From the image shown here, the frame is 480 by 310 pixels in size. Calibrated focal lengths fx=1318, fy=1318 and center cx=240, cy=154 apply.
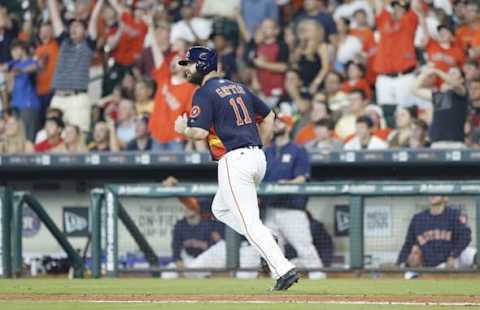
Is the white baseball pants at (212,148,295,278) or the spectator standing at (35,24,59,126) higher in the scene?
the spectator standing at (35,24,59,126)

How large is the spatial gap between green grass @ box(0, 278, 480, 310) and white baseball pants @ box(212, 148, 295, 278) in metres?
0.37

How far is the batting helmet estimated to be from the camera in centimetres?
966

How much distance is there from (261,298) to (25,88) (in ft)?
29.4

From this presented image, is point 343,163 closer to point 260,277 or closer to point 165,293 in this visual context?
point 260,277

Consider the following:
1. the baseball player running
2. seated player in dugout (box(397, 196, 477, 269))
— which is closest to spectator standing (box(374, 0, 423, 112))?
seated player in dugout (box(397, 196, 477, 269))

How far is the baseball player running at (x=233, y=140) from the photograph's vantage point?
9.45 meters

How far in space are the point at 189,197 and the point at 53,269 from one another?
6.30ft

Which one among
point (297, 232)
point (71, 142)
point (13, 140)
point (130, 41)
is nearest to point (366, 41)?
point (130, 41)

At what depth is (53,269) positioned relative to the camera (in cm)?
1510

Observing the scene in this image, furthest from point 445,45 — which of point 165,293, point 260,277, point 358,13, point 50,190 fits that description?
point 165,293

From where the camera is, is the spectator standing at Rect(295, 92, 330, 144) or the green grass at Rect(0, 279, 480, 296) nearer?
the green grass at Rect(0, 279, 480, 296)

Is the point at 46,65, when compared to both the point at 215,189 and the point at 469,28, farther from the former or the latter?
the point at 469,28

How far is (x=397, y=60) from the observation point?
52.2ft

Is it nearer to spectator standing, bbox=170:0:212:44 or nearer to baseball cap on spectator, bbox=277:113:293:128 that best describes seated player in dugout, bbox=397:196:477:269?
baseball cap on spectator, bbox=277:113:293:128
